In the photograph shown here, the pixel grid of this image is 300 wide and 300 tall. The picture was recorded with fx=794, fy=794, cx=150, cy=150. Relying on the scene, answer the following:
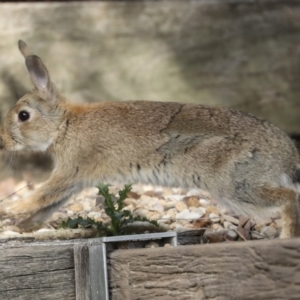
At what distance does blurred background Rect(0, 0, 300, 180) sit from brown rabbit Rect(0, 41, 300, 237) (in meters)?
1.35

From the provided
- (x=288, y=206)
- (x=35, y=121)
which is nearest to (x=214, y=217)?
(x=288, y=206)

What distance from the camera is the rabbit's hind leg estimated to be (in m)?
4.41

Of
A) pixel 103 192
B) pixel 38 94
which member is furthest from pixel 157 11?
pixel 103 192

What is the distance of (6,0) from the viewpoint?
698cm

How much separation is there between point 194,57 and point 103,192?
2.61m

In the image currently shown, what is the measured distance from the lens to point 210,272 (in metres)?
3.42

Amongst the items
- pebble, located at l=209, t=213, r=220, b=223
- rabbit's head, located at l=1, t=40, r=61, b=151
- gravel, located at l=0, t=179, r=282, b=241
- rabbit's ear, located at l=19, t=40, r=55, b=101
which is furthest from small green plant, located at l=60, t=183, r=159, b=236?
rabbit's ear, located at l=19, t=40, r=55, b=101

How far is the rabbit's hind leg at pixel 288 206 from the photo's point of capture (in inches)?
173

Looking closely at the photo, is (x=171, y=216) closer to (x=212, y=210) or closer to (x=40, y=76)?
(x=212, y=210)

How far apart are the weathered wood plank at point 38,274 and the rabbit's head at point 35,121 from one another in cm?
159

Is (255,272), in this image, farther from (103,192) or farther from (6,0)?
(6,0)

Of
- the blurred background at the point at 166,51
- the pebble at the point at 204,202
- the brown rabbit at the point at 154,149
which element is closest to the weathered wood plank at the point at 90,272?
the brown rabbit at the point at 154,149

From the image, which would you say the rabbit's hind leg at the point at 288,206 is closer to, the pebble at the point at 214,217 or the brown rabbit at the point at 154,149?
the brown rabbit at the point at 154,149

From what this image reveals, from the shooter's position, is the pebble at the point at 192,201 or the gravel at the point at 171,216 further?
the pebble at the point at 192,201
